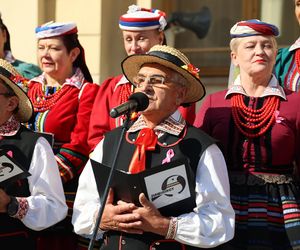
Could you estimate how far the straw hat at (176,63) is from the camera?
16.2 feet

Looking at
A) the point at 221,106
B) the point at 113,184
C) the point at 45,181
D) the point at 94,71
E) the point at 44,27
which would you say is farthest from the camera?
the point at 94,71

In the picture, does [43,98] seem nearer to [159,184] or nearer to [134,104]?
[159,184]

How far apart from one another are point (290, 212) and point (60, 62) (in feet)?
6.00

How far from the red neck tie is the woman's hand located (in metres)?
0.17

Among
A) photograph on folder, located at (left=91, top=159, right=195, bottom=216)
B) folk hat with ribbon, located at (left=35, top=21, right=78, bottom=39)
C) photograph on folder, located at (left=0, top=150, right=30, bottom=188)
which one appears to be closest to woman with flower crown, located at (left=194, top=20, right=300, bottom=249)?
photograph on folder, located at (left=91, top=159, right=195, bottom=216)

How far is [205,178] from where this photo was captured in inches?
190

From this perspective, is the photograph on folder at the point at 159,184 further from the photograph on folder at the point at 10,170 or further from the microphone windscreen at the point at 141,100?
the photograph on folder at the point at 10,170

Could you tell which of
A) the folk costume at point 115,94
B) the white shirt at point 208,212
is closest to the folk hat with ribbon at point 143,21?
the folk costume at point 115,94

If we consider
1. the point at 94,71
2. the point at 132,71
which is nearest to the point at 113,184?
the point at 132,71

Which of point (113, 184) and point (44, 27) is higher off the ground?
point (44, 27)

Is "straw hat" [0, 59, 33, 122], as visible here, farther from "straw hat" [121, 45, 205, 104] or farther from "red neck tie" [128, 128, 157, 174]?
"red neck tie" [128, 128, 157, 174]

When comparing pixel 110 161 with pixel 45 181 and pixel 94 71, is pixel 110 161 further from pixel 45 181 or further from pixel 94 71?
pixel 94 71

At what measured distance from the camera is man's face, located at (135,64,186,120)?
4.93 metres

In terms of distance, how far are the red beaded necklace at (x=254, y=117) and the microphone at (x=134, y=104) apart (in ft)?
3.02
